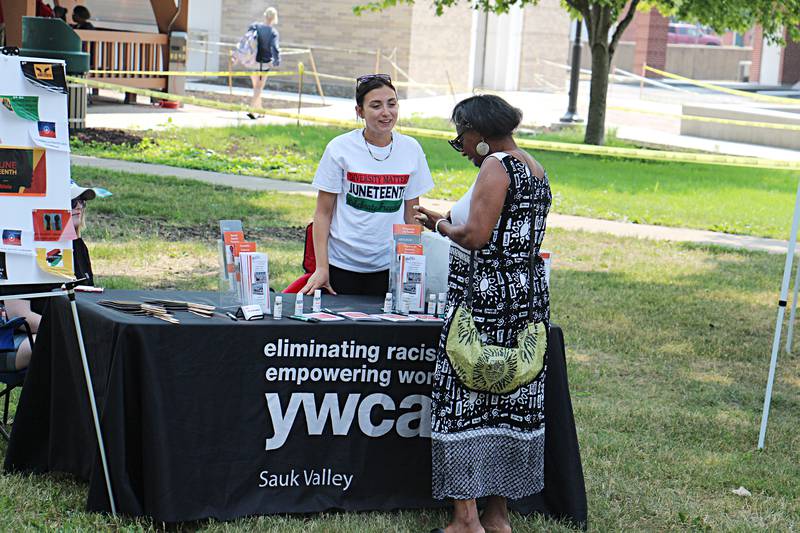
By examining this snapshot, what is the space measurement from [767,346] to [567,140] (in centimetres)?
1219

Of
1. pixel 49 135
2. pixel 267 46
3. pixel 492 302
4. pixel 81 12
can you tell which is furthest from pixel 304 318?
pixel 267 46

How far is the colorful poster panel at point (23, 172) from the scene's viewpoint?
4281mm

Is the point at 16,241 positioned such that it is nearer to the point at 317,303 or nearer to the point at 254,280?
the point at 254,280

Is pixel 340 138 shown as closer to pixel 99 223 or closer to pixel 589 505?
pixel 589 505

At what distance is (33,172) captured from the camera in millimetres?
4332

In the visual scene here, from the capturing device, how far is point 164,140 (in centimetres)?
1664

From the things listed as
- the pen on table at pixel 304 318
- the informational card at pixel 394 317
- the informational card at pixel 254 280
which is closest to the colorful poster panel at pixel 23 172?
the informational card at pixel 254 280

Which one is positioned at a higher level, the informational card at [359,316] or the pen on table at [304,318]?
the pen on table at [304,318]

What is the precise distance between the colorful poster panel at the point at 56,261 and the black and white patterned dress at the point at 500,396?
154 centimetres

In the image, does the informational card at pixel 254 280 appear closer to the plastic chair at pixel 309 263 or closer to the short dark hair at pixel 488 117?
the plastic chair at pixel 309 263

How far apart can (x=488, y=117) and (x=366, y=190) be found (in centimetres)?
111

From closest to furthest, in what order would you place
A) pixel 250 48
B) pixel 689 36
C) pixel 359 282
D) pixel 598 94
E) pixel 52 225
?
1. pixel 52 225
2. pixel 359 282
3. pixel 598 94
4. pixel 250 48
5. pixel 689 36

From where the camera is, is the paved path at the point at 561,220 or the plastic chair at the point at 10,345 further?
the paved path at the point at 561,220

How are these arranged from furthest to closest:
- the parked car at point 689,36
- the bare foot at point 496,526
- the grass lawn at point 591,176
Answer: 1. the parked car at point 689,36
2. the grass lawn at point 591,176
3. the bare foot at point 496,526
